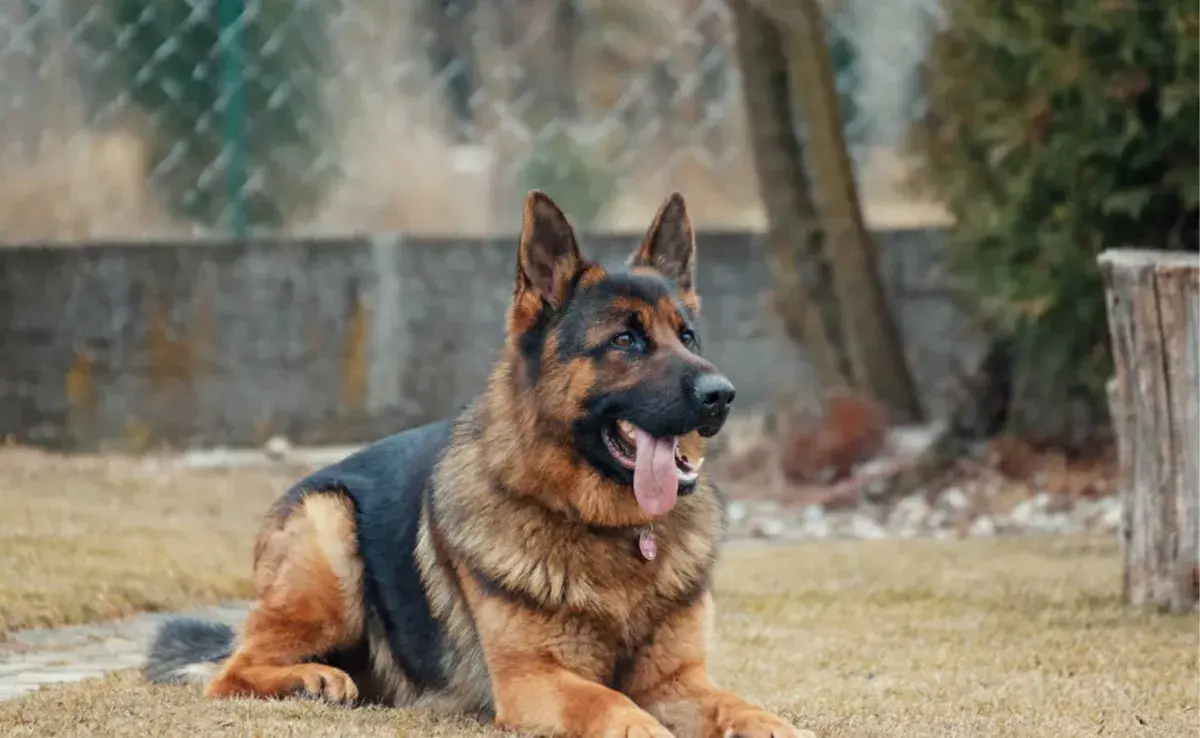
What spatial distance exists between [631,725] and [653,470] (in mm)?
742

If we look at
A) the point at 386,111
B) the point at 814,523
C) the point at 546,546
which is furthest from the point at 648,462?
the point at 386,111

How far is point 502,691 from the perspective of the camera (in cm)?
460

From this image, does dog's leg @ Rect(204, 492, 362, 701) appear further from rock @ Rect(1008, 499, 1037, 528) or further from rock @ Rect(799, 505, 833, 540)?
rock @ Rect(1008, 499, 1037, 528)

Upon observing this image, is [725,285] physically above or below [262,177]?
below

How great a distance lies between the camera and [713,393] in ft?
14.8

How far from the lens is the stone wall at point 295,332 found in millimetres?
11977

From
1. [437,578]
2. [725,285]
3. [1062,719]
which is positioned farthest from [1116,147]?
[437,578]

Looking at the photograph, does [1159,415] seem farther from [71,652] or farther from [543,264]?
[71,652]

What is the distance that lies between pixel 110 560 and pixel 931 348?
23.5 ft

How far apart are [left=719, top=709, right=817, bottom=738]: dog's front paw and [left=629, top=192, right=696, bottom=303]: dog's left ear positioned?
1321 millimetres

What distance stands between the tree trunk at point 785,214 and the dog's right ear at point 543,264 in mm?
7476

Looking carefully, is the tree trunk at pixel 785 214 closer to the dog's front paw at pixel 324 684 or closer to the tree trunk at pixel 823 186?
the tree trunk at pixel 823 186

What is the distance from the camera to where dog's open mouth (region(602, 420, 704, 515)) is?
464 centimetres

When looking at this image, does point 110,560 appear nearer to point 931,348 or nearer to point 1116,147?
point 1116,147
